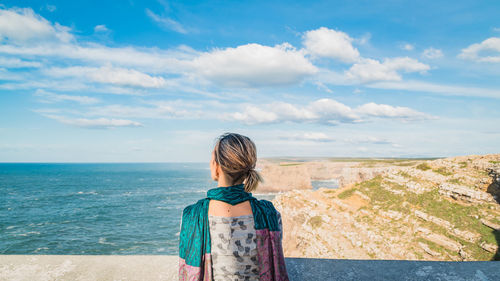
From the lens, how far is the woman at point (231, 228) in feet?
6.74

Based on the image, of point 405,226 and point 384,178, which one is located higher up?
point 384,178

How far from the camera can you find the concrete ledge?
288 centimetres

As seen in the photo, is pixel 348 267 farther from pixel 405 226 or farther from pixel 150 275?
pixel 405 226

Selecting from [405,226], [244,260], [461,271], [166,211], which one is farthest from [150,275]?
[166,211]

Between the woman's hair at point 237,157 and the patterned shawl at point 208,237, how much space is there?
0.31 feet

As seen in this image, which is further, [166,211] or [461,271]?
[166,211]

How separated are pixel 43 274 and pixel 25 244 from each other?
126ft

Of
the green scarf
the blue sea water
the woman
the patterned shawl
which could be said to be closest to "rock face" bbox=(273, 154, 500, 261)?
the blue sea water

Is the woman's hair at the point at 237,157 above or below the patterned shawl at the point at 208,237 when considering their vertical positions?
above

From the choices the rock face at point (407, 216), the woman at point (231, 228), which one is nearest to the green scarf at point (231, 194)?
the woman at point (231, 228)

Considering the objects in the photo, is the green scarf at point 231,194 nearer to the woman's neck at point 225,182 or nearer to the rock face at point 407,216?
the woman's neck at point 225,182

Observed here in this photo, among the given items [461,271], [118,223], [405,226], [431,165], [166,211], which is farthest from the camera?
[166,211]

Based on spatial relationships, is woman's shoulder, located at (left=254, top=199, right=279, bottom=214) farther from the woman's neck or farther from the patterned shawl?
the woman's neck

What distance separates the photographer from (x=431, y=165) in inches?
1020
